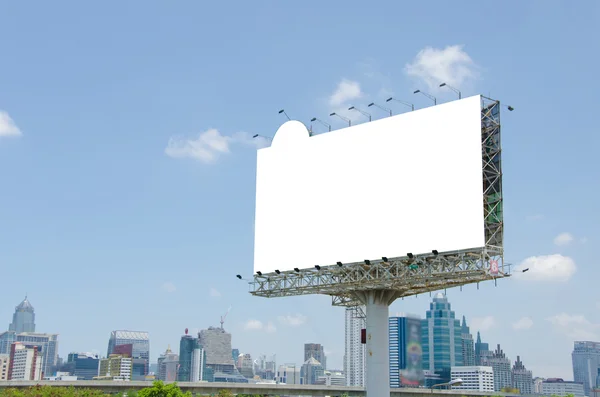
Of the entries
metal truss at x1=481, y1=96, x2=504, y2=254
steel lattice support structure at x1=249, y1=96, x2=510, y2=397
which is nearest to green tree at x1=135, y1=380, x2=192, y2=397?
steel lattice support structure at x1=249, y1=96, x2=510, y2=397

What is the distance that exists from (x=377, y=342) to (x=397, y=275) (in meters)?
6.93

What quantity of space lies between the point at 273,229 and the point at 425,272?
15.9 meters

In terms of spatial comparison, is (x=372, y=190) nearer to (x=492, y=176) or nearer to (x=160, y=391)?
(x=492, y=176)

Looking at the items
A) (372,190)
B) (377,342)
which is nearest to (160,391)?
(377,342)

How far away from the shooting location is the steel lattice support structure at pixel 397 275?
49062 mm

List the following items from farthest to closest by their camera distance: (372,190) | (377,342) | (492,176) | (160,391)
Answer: (160,391), (377,342), (372,190), (492,176)

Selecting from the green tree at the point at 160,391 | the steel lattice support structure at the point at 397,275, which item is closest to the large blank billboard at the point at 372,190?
the steel lattice support structure at the point at 397,275

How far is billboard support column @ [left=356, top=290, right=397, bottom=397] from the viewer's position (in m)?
55.8

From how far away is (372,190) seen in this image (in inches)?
2169

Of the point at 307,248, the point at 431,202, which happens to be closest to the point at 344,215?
the point at 307,248

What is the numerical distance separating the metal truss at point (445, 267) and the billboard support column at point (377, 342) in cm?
77

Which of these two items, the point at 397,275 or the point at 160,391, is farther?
the point at 160,391

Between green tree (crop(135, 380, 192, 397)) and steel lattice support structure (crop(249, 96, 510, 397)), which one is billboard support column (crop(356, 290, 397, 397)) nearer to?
steel lattice support structure (crop(249, 96, 510, 397))

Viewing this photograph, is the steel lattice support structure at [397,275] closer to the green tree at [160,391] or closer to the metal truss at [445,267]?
the metal truss at [445,267]
